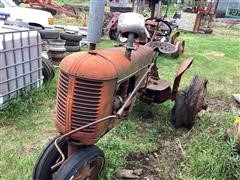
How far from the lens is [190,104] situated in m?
4.31

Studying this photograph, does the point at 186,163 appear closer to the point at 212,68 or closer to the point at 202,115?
the point at 202,115

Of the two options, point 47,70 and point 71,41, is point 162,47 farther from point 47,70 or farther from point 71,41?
point 71,41

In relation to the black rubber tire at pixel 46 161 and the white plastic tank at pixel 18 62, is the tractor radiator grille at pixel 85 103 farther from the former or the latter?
the white plastic tank at pixel 18 62

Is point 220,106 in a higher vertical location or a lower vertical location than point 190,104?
lower

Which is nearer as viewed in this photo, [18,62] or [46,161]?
[46,161]

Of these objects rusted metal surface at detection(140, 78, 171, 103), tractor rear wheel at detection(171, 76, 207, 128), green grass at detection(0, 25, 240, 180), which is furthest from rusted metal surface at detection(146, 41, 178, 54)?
green grass at detection(0, 25, 240, 180)

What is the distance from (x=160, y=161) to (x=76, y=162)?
1.39 m

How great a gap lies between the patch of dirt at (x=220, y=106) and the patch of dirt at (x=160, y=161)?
1608 mm

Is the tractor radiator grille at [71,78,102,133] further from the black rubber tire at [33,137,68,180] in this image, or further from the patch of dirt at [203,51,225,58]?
the patch of dirt at [203,51,225,58]

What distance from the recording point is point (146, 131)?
4.46m

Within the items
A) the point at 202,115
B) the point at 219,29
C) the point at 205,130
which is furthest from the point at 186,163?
the point at 219,29

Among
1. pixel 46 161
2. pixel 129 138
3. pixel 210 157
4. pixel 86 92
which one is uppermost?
pixel 86 92

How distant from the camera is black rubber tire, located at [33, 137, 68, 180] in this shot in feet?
9.44

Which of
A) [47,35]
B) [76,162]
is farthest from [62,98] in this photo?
[47,35]
